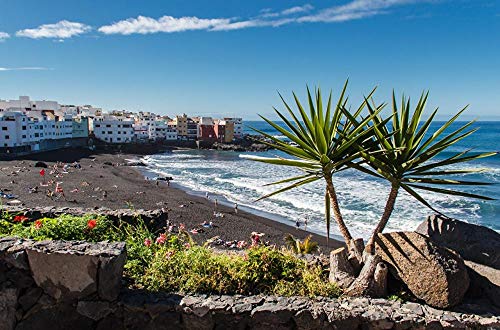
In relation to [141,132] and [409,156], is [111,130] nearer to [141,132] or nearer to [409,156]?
[141,132]

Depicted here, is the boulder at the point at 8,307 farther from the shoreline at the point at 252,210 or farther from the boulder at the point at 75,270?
the shoreline at the point at 252,210

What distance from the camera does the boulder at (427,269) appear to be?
14.4 feet

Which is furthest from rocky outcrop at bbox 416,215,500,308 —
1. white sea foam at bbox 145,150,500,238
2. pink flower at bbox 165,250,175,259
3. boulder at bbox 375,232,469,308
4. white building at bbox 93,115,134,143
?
white building at bbox 93,115,134,143

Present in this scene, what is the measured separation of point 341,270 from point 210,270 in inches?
63.6

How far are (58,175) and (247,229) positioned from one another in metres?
25.9

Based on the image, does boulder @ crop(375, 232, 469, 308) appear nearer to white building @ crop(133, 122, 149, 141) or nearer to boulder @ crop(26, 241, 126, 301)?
boulder @ crop(26, 241, 126, 301)

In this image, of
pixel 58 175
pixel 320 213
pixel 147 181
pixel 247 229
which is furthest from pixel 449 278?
pixel 58 175

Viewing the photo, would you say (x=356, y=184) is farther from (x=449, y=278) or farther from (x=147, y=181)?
(x=449, y=278)

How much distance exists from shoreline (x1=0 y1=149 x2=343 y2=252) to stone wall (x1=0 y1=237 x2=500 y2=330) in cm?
1262

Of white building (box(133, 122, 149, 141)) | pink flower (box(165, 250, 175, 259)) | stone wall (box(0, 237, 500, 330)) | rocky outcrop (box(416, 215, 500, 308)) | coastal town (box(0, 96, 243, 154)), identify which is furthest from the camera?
white building (box(133, 122, 149, 141))

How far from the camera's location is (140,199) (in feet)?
93.4

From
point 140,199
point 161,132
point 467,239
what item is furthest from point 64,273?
point 161,132

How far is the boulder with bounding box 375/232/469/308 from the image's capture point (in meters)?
4.39

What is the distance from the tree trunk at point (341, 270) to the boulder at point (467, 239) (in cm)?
129
